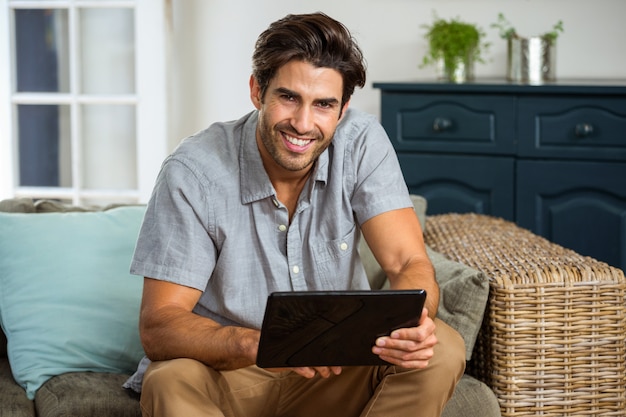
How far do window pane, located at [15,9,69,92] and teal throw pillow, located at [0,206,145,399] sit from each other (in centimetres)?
194

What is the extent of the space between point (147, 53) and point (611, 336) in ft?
8.14

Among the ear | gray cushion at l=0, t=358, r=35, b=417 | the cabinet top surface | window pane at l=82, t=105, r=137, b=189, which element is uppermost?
the cabinet top surface

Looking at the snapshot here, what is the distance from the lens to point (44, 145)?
405cm

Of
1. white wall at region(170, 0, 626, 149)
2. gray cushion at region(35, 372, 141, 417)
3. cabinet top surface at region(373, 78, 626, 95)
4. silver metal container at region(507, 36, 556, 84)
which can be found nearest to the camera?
gray cushion at region(35, 372, 141, 417)

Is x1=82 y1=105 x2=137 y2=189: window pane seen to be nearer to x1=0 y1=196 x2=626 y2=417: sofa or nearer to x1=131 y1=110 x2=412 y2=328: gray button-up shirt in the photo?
x1=0 y1=196 x2=626 y2=417: sofa

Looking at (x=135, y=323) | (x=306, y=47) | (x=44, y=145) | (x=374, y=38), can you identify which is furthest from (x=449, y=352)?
(x=44, y=145)

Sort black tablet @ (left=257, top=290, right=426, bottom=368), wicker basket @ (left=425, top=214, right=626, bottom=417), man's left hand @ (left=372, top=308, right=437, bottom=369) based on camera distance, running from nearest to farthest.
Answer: black tablet @ (left=257, top=290, right=426, bottom=368) → man's left hand @ (left=372, top=308, right=437, bottom=369) → wicker basket @ (left=425, top=214, right=626, bottom=417)

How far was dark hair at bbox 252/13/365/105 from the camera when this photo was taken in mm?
1849

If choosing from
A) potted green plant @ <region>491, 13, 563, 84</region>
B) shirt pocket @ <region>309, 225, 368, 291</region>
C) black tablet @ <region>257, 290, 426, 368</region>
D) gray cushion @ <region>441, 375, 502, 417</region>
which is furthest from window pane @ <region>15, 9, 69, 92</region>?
black tablet @ <region>257, 290, 426, 368</region>

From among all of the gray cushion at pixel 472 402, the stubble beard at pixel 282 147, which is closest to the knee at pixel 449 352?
the gray cushion at pixel 472 402

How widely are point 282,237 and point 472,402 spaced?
50 cm

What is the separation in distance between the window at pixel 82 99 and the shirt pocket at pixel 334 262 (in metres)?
2.06

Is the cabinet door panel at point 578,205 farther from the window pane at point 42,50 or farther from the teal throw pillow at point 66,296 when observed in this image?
the window pane at point 42,50

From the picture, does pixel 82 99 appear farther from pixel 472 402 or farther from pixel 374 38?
pixel 472 402
